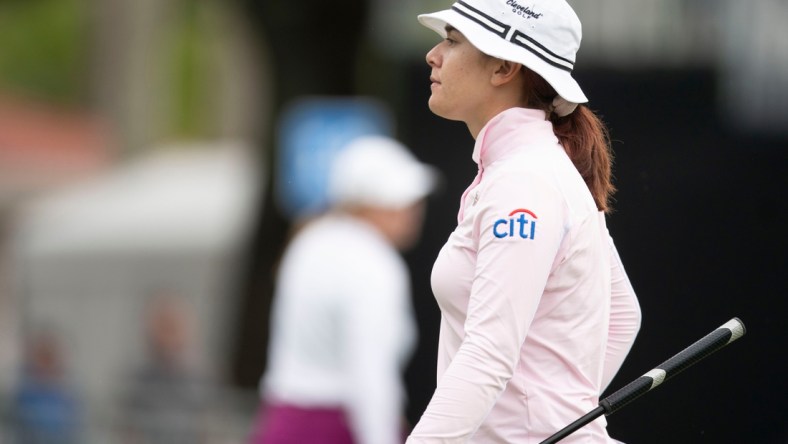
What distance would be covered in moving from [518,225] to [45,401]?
10355 millimetres

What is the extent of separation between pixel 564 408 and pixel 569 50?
2.13ft

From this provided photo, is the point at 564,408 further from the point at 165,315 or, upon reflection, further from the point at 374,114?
the point at 165,315

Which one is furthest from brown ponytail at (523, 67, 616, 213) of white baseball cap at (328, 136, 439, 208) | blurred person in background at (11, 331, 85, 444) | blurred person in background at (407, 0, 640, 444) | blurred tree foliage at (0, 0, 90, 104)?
blurred tree foliage at (0, 0, 90, 104)

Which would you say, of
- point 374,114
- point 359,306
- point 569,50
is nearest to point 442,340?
point 569,50

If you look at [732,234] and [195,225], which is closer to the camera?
[732,234]

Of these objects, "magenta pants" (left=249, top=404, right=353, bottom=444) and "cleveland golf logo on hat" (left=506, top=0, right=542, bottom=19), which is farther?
"magenta pants" (left=249, top=404, right=353, bottom=444)

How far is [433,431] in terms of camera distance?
2.67 metres

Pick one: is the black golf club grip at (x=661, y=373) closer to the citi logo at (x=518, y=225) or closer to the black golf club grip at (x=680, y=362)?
the black golf club grip at (x=680, y=362)

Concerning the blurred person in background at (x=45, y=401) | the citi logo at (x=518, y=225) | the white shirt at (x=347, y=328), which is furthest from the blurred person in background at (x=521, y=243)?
the blurred person in background at (x=45, y=401)

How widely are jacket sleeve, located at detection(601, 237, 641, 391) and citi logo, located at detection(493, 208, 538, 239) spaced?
355mm

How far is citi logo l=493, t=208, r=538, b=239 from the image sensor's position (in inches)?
105

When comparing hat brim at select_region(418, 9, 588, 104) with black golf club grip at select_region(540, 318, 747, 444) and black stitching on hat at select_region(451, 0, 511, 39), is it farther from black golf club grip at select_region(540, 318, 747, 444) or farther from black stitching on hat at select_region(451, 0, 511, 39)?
black golf club grip at select_region(540, 318, 747, 444)

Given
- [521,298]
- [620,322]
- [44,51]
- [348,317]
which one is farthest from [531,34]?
[44,51]

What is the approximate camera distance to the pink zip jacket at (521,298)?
8.73 feet
